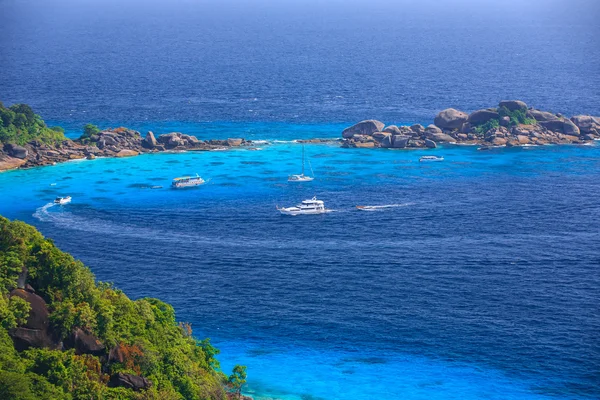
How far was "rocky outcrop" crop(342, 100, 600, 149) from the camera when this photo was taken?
16938 cm

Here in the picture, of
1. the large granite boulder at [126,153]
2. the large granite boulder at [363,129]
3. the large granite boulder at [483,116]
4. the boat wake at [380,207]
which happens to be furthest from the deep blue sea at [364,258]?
the large granite boulder at [483,116]

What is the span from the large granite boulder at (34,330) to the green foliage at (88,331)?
51cm

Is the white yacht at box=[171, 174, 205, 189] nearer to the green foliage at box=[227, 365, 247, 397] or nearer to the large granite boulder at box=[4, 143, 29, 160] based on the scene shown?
the large granite boulder at box=[4, 143, 29, 160]

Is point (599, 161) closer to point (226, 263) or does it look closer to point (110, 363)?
point (226, 263)

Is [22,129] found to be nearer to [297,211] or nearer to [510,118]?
[297,211]

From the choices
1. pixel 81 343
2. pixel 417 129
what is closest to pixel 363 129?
pixel 417 129

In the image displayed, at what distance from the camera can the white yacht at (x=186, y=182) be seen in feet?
456

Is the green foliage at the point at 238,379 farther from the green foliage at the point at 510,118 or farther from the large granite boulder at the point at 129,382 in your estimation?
the green foliage at the point at 510,118

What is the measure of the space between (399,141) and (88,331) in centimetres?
11352

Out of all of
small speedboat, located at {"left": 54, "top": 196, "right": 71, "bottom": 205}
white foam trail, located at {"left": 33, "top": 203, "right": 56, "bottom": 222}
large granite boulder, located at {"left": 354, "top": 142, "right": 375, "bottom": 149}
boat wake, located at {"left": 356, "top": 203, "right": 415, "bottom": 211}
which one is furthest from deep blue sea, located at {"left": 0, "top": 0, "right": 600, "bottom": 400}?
large granite boulder, located at {"left": 354, "top": 142, "right": 375, "bottom": 149}

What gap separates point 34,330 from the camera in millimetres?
58031

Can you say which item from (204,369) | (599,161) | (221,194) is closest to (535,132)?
(599,161)

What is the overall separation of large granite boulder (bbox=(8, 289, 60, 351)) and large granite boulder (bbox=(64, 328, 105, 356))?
0.93 metres

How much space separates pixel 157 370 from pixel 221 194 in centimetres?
7329
